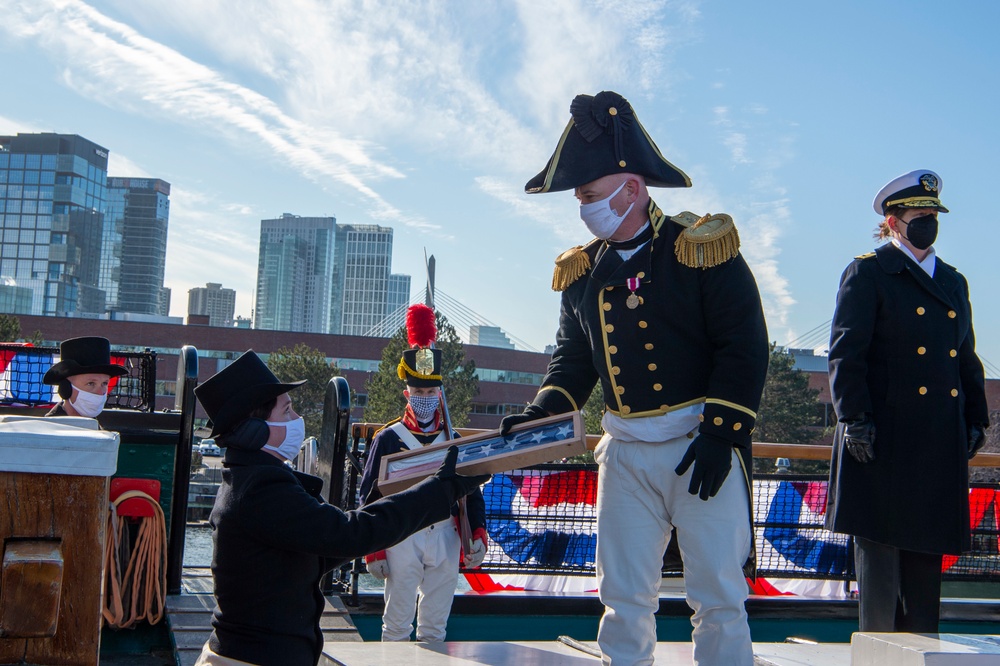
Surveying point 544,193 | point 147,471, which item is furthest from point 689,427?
point 147,471

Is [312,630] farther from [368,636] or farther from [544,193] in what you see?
[368,636]

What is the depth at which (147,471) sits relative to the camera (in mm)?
6121

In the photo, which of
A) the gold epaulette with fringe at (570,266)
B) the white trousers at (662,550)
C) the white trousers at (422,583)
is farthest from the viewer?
the white trousers at (422,583)

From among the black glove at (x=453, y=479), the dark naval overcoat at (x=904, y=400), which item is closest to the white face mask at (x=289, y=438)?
the black glove at (x=453, y=479)

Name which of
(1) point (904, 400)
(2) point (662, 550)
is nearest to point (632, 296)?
(2) point (662, 550)

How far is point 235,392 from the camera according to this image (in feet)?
10.9

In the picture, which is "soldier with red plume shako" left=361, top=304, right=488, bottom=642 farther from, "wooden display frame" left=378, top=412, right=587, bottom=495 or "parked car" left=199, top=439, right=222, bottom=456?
"parked car" left=199, top=439, right=222, bottom=456

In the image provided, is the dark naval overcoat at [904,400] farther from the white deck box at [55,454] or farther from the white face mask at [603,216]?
the white deck box at [55,454]

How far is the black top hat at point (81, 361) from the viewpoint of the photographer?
6.10 metres

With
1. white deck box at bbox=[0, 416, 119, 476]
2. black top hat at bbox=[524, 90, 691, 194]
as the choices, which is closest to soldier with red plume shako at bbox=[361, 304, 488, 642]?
black top hat at bbox=[524, 90, 691, 194]

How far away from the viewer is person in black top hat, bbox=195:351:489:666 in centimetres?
315

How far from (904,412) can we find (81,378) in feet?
15.3

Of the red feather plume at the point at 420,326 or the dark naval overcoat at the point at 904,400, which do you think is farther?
the red feather plume at the point at 420,326

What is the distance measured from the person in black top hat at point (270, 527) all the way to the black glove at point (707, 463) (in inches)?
32.4
